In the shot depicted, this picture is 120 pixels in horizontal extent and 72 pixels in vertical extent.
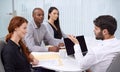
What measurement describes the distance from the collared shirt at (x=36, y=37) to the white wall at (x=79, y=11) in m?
1.53

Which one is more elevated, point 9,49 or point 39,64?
point 9,49

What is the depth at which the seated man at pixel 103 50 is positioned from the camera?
202cm

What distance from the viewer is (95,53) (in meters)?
2.00

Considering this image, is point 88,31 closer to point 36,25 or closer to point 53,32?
point 53,32

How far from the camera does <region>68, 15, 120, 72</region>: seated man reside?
2.02m

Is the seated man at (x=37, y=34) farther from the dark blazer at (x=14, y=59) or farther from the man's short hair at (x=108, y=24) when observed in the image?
the man's short hair at (x=108, y=24)

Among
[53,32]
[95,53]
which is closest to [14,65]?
[95,53]

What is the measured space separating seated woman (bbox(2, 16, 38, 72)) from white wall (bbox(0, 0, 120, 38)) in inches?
105

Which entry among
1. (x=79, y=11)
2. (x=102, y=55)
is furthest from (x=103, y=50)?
(x=79, y=11)

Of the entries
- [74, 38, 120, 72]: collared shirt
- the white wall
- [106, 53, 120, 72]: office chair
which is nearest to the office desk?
[74, 38, 120, 72]: collared shirt

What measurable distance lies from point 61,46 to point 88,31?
1805mm

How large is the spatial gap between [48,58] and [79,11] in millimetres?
2380

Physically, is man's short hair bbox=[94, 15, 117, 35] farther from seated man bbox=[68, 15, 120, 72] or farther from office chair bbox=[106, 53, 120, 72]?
office chair bbox=[106, 53, 120, 72]

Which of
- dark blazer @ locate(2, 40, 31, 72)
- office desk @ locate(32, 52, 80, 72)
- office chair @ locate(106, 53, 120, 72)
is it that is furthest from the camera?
office desk @ locate(32, 52, 80, 72)
